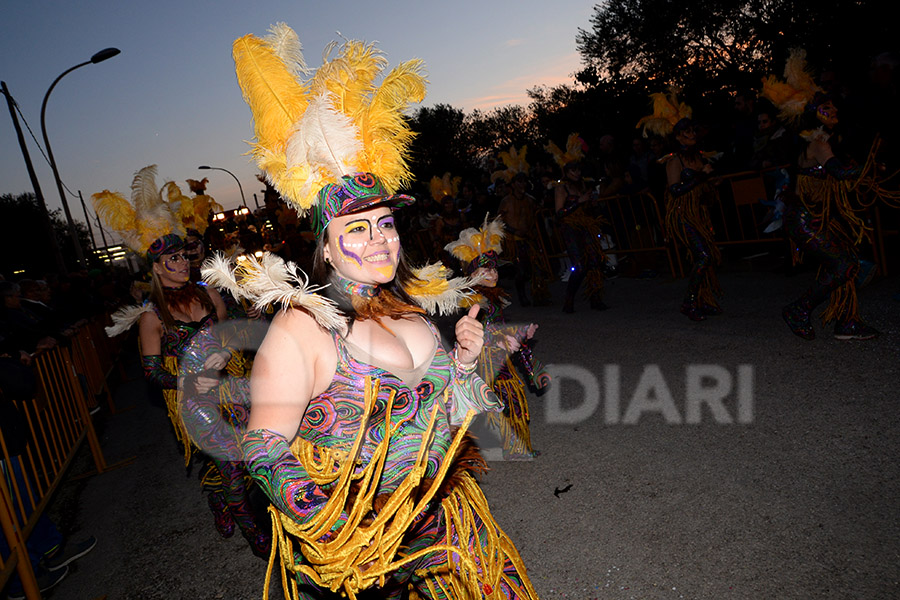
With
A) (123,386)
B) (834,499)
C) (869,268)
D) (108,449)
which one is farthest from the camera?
(123,386)

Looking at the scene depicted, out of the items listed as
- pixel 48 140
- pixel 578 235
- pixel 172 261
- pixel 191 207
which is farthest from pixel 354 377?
pixel 48 140

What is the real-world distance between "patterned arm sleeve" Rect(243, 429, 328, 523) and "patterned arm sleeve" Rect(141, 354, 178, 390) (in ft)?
8.59

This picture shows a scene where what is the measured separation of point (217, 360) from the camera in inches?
152

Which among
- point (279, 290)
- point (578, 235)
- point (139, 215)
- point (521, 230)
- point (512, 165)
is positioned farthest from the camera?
point (512, 165)

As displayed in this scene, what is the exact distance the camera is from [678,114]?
277 inches

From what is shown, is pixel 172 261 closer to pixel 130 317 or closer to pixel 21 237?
pixel 130 317

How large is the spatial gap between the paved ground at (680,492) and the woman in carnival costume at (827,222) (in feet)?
0.81

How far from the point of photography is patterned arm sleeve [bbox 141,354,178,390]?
12.6 ft

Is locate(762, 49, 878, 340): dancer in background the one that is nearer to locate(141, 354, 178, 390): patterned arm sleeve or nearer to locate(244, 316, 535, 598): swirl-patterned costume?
locate(244, 316, 535, 598): swirl-patterned costume

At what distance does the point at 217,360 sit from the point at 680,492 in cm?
317

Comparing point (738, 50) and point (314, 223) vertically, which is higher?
point (738, 50)

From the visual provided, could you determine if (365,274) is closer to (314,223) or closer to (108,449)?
(314,223)

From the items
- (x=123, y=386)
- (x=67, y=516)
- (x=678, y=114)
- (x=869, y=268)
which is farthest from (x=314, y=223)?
(x=123, y=386)

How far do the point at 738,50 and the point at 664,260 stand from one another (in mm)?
10285
